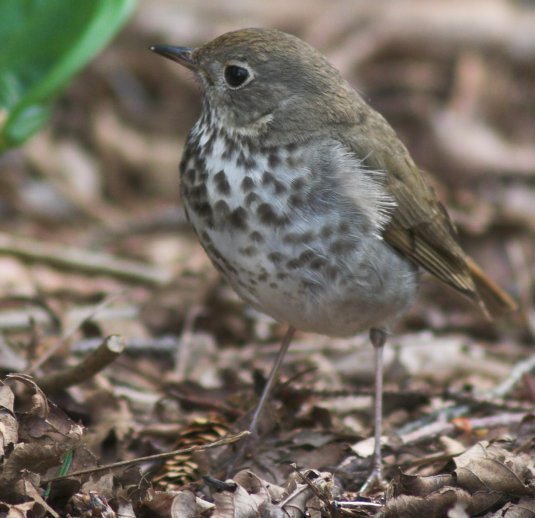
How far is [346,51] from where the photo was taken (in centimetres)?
895

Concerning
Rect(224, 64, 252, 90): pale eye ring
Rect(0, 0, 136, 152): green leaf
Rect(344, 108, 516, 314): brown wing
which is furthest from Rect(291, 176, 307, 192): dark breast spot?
Rect(0, 0, 136, 152): green leaf

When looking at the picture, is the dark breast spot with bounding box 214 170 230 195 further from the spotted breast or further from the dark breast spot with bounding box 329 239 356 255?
the dark breast spot with bounding box 329 239 356 255

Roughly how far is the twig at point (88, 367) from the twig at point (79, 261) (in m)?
1.84

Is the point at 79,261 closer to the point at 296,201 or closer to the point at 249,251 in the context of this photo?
the point at 249,251

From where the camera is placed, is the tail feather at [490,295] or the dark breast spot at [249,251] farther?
the tail feather at [490,295]

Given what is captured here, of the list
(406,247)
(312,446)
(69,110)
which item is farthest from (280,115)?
(69,110)

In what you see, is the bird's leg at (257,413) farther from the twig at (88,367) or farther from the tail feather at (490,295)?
the tail feather at (490,295)

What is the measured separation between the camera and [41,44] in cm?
550

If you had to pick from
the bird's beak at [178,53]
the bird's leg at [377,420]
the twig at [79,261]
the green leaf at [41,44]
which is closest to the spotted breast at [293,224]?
the bird's beak at [178,53]

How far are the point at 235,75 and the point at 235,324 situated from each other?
2.05 m

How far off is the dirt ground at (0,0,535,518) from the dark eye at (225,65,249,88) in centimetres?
122

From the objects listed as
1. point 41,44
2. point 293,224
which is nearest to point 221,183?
point 293,224

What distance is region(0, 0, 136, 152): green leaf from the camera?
5.29 meters

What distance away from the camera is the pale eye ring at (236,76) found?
14.8 feet
